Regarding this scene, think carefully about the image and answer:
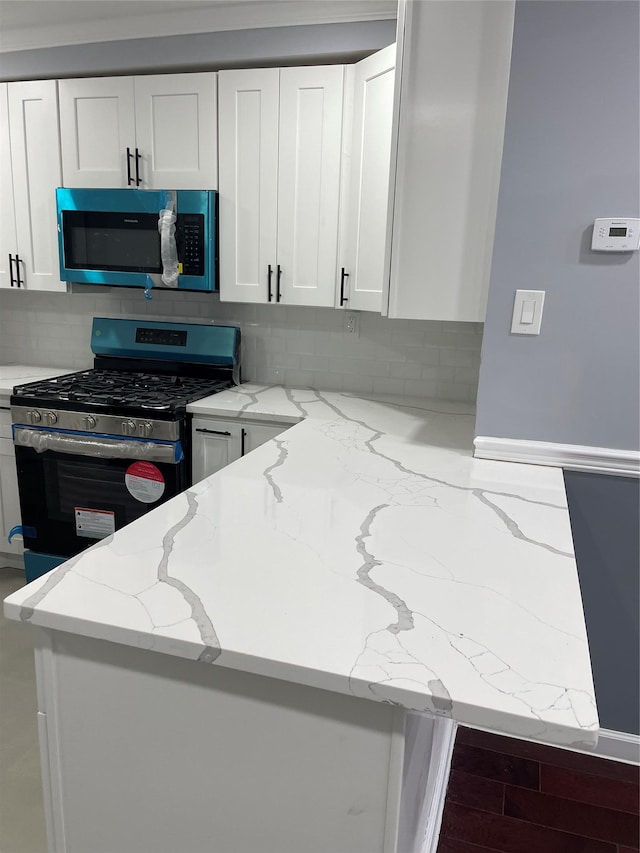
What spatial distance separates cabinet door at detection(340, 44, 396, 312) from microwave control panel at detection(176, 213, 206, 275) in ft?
2.04

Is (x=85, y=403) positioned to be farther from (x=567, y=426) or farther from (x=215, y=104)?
(x=567, y=426)

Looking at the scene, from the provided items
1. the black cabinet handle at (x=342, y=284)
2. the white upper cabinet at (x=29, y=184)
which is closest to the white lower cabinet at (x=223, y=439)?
the black cabinet handle at (x=342, y=284)

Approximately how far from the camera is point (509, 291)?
5.81 feet

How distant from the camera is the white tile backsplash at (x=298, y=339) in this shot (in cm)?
292

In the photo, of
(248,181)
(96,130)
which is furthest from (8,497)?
(248,181)

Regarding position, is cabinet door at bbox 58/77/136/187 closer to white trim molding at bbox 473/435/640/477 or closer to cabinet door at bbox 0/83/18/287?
cabinet door at bbox 0/83/18/287

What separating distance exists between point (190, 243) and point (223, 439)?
0.88m

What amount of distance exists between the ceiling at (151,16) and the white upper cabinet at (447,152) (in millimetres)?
706

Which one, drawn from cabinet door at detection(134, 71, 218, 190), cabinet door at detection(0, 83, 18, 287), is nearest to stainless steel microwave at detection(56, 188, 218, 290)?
cabinet door at detection(134, 71, 218, 190)

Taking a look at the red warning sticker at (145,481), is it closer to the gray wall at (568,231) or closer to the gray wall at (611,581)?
the gray wall at (568,231)

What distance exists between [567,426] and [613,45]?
0.98m

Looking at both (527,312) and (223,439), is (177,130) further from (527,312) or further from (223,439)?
(527,312)

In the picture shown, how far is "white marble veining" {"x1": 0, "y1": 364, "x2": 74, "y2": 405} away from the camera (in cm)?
290

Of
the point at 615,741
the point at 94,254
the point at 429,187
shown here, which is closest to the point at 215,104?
the point at 94,254
